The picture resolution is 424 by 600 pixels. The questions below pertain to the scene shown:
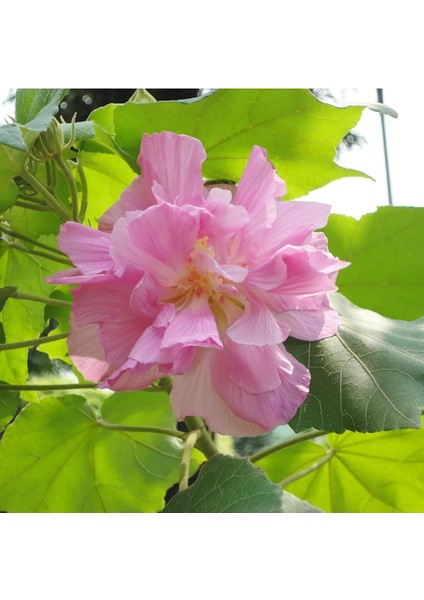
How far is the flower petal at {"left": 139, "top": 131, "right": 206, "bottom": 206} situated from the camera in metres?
0.37

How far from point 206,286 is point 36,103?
0.58 ft

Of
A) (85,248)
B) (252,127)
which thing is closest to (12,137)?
(85,248)

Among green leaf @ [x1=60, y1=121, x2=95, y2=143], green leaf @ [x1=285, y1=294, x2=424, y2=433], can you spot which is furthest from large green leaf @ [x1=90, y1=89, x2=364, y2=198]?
green leaf @ [x1=285, y1=294, x2=424, y2=433]

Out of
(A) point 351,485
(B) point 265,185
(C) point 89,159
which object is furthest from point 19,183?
(A) point 351,485

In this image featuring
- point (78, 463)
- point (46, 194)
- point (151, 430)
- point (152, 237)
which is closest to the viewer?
point (152, 237)

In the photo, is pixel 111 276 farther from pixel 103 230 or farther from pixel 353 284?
pixel 353 284

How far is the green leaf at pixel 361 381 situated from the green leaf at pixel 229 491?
0.11 ft

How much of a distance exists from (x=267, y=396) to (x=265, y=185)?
0.33ft

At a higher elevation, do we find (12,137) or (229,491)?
(12,137)

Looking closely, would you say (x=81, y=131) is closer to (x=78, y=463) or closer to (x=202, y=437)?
(x=202, y=437)

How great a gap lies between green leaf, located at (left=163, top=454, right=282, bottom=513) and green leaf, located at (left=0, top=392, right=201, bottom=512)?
0.91 ft

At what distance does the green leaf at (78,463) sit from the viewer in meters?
0.67

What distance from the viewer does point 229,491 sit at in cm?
38

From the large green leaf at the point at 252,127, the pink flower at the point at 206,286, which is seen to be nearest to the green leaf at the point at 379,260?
the large green leaf at the point at 252,127
